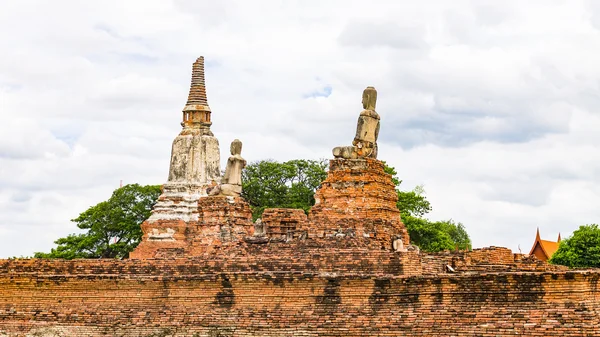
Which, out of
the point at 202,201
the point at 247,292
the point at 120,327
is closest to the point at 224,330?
the point at 247,292

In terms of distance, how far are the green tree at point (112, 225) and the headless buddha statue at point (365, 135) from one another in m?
29.1

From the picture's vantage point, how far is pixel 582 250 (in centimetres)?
3838

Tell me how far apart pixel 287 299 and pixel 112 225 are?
35032mm

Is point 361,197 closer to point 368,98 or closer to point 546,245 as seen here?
point 368,98

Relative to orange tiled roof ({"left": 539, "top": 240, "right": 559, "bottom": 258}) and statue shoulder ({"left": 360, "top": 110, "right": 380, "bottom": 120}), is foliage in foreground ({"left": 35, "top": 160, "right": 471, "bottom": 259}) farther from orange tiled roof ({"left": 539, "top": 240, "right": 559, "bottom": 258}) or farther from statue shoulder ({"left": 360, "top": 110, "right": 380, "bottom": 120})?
statue shoulder ({"left": 360, "top": 110, "right": 380, "bottom": 120})

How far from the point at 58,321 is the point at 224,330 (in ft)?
13.5

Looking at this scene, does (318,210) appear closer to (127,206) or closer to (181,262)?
(181,262)

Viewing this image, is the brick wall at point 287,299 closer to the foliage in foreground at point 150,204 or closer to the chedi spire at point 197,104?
the chedi spire at point 197,104

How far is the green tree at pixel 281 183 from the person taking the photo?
51.6 m

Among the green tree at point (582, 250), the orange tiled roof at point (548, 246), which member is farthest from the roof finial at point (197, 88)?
the orange tiled roof at point (548, 246)

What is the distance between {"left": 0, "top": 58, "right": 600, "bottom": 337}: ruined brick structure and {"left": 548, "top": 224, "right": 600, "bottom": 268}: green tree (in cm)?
1307

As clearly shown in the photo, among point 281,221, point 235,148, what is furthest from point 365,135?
point 235,148

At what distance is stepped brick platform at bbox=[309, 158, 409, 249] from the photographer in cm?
2400

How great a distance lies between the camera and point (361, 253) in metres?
22.2
